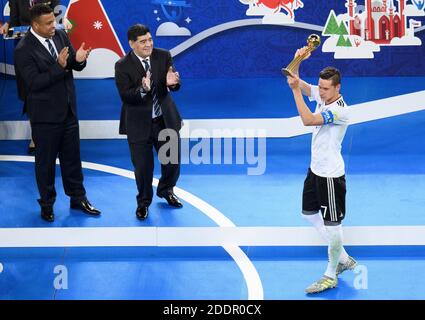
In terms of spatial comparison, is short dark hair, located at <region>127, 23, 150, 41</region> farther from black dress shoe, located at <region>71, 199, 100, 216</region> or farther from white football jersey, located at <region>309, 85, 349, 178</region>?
white football jersey, located at <region>309, 85, 349, 178</region>

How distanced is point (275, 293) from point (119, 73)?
219cm

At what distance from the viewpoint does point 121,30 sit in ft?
33.1

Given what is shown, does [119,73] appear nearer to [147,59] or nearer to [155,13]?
[147,59]

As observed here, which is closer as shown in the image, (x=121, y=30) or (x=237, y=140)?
(x=237, y=140)

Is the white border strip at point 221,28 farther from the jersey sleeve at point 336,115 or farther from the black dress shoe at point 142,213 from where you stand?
the jersey sleeve at point 336,115

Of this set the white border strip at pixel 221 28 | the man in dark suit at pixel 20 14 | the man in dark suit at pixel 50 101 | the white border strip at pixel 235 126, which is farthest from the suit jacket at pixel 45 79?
the white border strip at pixel 221 28

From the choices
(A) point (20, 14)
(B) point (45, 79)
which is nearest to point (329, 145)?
(B) point (45, 79)

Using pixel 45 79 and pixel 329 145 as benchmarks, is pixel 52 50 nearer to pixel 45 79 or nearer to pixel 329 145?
pixel 45 79

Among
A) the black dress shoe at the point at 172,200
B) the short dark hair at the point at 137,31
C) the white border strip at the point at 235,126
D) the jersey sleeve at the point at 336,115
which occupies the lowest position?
the black dress shoe at the point at 172,200

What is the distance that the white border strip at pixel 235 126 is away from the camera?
9133 mm

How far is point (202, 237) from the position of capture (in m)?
6.98

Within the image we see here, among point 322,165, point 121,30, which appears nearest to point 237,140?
Result: point 121,30

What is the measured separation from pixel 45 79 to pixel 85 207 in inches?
45.7
